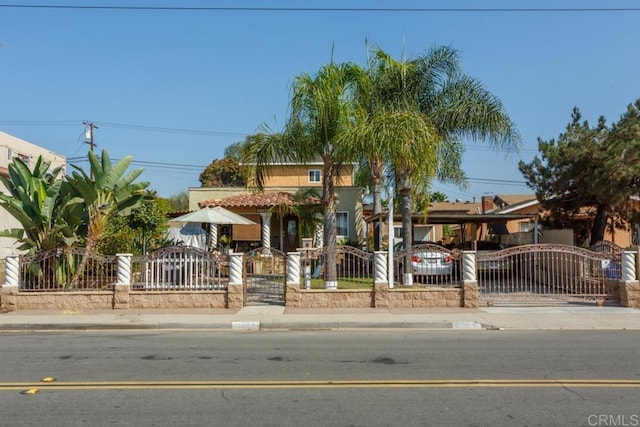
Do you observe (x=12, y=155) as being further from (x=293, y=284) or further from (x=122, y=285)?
(x=293, y=284)

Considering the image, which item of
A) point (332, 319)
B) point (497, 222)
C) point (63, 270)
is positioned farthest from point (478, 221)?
point (63, 270)

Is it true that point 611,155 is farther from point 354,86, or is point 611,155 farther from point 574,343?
point 574,343

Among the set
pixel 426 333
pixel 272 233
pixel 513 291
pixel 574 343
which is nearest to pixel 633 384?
pixel 574 343

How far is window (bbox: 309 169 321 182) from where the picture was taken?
30.8m

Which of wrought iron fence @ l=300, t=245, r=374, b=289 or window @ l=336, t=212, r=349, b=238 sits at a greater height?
window @ l=336, t=212, r=349, b=238

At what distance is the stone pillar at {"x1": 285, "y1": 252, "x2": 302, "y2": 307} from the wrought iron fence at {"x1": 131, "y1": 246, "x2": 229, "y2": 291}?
5.73 feet

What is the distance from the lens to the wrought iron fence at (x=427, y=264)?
14812mm

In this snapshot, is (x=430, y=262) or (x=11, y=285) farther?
(x=430, y=262)

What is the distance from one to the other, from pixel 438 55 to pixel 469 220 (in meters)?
7.34

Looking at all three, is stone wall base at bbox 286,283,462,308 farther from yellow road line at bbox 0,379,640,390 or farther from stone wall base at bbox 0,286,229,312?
yellow road line at bbox 0,379,640,390

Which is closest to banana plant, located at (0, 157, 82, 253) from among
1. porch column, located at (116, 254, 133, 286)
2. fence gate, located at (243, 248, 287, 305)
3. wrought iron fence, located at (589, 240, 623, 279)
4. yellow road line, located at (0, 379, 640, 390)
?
porch column, located at (116, 254, 133, 286)

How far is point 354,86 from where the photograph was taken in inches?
631

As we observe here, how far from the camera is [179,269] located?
14016mm

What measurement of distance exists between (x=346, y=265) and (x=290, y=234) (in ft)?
36.9
